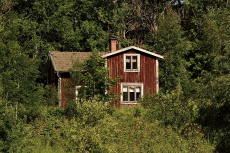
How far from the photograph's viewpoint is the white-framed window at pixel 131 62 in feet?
112

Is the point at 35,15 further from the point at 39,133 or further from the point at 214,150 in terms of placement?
the point at 214,150

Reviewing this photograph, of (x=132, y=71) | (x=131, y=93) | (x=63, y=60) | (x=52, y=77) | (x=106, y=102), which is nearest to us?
(x=106, y=102)

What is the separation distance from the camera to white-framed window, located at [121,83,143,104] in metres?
33.6

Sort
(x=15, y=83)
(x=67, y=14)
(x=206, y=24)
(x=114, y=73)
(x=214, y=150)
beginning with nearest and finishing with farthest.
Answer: (x=214, y=150) < (x=15, y=83) < (x=114, y=73) < (x=206, y=24) < (x=67, y=14)

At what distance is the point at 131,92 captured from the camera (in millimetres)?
33781

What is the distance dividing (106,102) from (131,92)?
4.83m

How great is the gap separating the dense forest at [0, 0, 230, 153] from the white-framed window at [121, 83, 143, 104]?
2264 millimetres

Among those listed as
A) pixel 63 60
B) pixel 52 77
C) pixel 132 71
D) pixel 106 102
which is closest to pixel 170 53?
pixel 132 71

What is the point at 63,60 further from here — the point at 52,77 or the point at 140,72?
the point at 140,72

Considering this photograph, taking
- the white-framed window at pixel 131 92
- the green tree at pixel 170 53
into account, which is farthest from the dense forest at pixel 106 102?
the white-framed window at pixel 131 92

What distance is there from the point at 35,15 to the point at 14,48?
68.9ft

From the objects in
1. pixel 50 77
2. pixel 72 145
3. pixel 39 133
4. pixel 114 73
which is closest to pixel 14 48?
pixel 39 133

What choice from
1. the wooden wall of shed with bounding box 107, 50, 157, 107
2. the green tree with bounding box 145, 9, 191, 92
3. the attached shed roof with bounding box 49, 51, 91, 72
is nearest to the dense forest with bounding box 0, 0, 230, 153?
the green tree with bounding box 145, 9, 191, 92

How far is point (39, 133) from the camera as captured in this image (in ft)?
78.3
